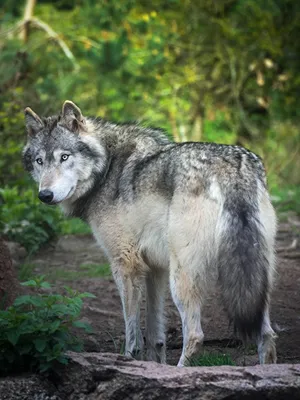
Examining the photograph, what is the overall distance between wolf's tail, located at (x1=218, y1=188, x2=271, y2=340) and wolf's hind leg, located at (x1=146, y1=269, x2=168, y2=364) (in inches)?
45.3

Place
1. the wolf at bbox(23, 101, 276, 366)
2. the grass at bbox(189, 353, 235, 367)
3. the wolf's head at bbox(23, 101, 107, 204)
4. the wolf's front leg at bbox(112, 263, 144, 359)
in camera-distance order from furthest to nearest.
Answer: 1. the wolf's head at bbox(23, 101, 107, 204)
2. the wolf's front leg at bbox(112, 263, 144, 359)
3. the grass at bbox(189, 353, 235, 367)
4. the wolf at bbox(23, 101, 276, 366)

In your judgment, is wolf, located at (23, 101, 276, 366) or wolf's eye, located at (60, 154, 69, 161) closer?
wolf, located at (23, 101, 276, 366)

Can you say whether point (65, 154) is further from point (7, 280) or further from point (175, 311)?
point (175, 311)

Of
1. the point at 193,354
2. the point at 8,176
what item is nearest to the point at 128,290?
the point at 193,354

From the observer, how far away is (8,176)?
30.8 ft

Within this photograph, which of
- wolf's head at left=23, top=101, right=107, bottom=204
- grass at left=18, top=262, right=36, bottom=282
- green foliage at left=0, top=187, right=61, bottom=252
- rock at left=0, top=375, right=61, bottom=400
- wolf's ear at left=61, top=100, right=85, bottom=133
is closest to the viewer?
rock at left=0, top=375, right=61, bottom=400

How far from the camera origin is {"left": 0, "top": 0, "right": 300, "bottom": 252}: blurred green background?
44.4 ft

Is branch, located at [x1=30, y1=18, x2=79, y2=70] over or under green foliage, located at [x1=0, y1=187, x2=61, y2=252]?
over

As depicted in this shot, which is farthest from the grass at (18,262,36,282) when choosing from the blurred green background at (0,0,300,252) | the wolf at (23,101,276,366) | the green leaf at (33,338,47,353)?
the blurred green background at (0,0,300,252)

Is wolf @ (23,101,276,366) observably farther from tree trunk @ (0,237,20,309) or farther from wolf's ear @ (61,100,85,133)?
tree trunk @ (0,237,20,309)

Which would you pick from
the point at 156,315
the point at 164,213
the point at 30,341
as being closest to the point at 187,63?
the point at 156,315

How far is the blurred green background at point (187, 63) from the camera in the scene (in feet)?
44.4

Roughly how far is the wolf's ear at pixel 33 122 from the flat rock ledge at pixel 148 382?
2.23 m

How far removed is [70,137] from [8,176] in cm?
389
